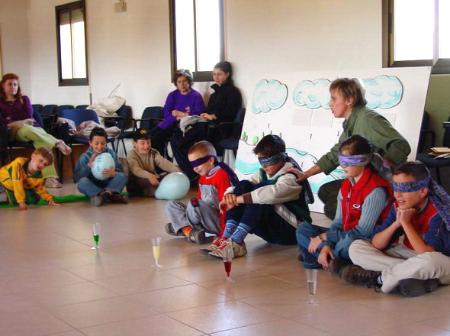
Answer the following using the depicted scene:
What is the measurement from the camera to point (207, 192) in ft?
15.9

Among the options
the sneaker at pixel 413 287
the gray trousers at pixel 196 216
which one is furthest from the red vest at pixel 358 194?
the gray trousers at pixel 196 216

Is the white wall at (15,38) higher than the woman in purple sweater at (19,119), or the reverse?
the white wall at (15,38)

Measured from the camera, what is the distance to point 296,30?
7.56 m

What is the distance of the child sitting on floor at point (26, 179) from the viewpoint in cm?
665

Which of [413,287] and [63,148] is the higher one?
[63,148]

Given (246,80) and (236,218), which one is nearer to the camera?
(236,218)

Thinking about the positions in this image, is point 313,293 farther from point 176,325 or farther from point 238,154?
point 238,154

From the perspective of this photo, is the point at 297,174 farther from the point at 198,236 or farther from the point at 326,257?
the point at 198,236

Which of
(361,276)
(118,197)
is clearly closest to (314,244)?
(361,276)

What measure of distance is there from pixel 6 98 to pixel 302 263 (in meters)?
5.27

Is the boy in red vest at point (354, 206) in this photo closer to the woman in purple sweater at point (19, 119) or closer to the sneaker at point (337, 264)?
the sneaker at point (337, 264)

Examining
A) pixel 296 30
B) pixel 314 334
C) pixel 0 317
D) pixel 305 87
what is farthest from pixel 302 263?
pixel 296 30

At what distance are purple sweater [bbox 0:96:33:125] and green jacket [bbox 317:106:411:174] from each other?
4.80 metres

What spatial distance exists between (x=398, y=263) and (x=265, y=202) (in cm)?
102
